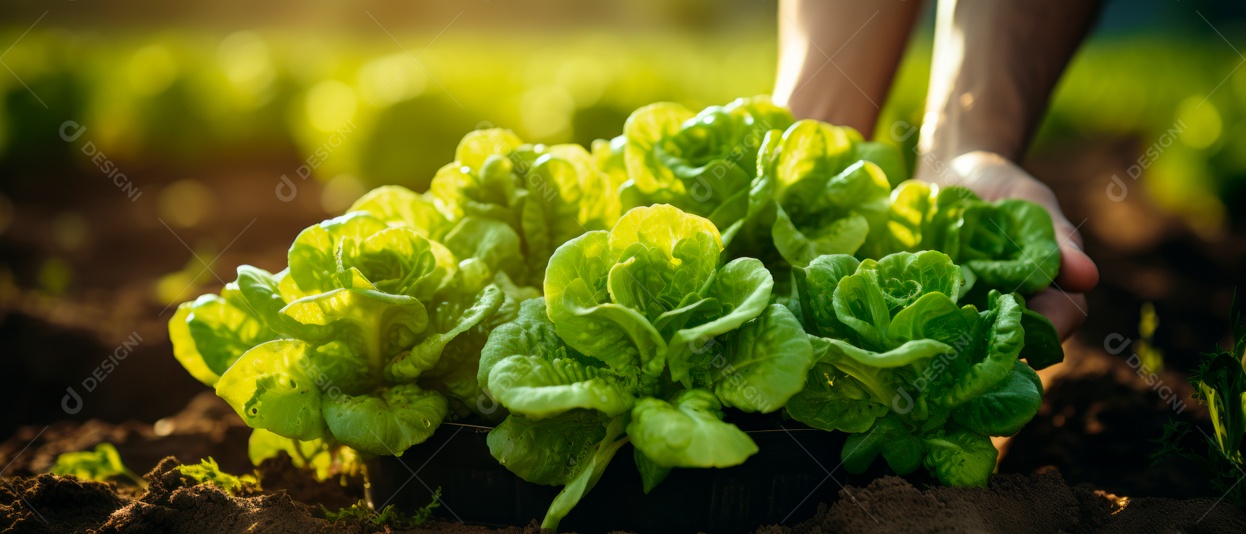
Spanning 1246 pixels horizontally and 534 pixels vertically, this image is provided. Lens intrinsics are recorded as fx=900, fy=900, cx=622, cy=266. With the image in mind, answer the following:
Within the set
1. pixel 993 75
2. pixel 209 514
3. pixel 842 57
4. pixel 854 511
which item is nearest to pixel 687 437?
pixel 854 511

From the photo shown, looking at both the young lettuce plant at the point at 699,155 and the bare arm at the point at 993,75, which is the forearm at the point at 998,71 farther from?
the young lettuce plant at the point at 699,155

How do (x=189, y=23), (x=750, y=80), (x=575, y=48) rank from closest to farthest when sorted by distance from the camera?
1. (x=750, y=80)
2. (x=575, y=48)
3. (x=189, y=23)

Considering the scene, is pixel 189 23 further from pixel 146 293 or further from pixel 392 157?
pixel 146 293

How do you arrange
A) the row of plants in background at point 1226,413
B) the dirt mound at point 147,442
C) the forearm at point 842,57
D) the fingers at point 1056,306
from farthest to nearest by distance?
1. the forearm at point 842,57
2. the dirt mound at point 147,442
3. the fingers at point 1056,306
4. the row of plants in background at point 1226,413

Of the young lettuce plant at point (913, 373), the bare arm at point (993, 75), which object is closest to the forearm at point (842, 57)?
the bare arm at point (993, 75)

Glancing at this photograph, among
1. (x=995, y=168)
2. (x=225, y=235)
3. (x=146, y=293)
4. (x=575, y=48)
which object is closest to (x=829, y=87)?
(x=995, y=168)

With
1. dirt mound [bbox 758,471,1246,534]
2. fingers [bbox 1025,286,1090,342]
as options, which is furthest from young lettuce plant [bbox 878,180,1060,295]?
dirt mound [bbox 758,471,1246,534]

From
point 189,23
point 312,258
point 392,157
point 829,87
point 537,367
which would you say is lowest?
point 189,23
